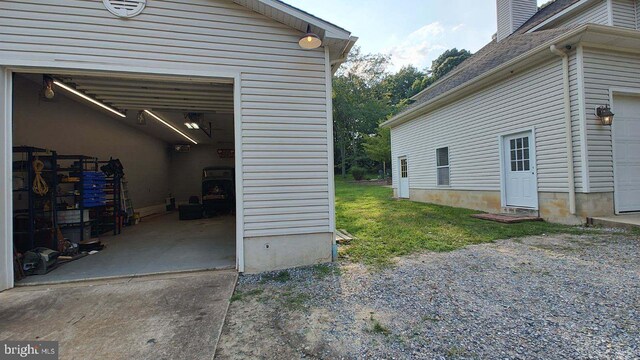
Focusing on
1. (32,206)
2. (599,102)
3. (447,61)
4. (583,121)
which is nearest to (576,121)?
(583,121)

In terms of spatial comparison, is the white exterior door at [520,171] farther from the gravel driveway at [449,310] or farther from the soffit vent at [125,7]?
the soffit vent at [125,7]

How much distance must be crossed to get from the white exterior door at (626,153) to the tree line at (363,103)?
2001 centimetres

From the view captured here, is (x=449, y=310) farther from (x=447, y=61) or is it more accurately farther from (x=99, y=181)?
(x=447, y=61)

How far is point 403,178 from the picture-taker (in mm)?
12336

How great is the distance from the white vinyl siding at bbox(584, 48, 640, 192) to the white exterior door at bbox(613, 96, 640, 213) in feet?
0.77

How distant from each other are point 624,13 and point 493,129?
14.4ft

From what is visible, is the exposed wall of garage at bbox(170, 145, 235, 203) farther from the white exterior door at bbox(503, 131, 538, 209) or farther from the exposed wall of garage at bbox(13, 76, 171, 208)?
the white exterior door at bbox(503, 131, 538, 209)

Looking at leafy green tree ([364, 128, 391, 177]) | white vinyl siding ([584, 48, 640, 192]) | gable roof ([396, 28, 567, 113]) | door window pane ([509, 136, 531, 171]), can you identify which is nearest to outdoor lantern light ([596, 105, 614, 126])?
white vinyl siding ([584, 48, 640, 192])

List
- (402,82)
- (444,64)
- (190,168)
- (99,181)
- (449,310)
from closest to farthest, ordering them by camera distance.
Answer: (449,310), (99,181), (190,168), (444,64), (402,82)

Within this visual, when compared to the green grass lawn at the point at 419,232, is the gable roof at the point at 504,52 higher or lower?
higher

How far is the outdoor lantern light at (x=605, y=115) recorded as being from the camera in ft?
17.9

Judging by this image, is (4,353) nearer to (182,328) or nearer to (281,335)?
(182,328)

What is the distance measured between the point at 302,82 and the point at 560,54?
5484 mm

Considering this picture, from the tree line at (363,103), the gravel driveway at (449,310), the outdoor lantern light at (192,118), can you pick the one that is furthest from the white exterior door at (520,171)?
the tree line at (363,103)
